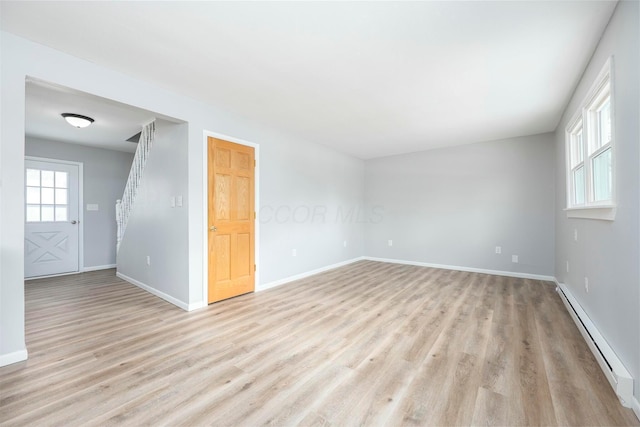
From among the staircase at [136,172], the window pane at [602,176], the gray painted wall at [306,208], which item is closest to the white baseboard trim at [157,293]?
the staircase at [136,172]

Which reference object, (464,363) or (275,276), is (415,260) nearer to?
(275,276)

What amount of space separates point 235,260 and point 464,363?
275cm

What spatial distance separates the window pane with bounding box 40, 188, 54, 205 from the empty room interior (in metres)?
0.05

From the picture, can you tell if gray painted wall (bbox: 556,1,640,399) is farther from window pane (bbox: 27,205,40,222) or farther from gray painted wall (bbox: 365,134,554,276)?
window pane (bbox: 27,205,40,222)

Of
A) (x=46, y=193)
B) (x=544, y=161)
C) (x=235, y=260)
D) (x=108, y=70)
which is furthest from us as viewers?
(x=46, y=193)

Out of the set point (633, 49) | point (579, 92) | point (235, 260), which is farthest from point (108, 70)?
point (579, 92)

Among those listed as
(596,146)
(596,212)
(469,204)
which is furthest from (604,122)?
(469,204)

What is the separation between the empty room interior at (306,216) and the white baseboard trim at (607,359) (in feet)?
0.06

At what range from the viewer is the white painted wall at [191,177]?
1.96 metres

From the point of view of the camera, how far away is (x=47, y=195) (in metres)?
4.83

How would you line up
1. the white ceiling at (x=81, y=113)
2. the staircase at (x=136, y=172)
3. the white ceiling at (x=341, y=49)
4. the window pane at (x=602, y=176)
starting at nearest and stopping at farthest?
the white ceiling at (x=341, y=49) → the window pane at (x=602, y=176) → the white ceiling at (x=81, y=113) → the staircase at (x=136, y=172)

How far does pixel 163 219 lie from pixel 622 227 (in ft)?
14.1

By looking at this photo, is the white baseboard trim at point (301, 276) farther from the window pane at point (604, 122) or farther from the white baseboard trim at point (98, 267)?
the window pane at point (604, 122)

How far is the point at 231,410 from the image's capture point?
4.99 ft
